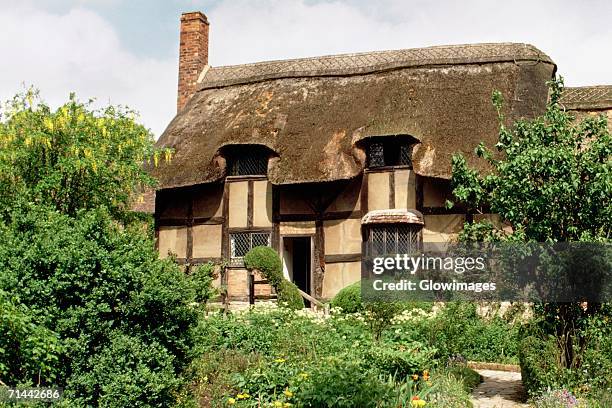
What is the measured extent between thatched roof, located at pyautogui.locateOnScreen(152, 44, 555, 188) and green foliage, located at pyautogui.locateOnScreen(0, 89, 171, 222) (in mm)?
2215

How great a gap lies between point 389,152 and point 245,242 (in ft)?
12.6

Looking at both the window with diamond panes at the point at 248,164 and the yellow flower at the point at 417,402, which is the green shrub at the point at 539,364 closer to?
the yellow flower at the point at 417,402

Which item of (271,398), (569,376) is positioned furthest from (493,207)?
(271,398)

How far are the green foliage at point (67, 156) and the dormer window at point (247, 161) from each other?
2643 millimetres

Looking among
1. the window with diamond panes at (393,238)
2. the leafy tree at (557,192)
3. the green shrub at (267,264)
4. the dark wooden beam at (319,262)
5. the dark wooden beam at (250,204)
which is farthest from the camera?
the dark wooden beam at (250,204)

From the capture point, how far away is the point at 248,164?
707 inches

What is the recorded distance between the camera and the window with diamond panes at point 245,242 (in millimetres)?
17547

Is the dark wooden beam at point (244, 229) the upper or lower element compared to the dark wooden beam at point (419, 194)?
lower

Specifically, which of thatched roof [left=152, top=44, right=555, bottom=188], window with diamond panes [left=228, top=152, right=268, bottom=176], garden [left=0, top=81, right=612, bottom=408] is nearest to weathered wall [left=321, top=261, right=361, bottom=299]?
thatched roof [left=152, top=44, right=555, bottom=188]

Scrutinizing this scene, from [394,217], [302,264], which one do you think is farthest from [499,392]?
[302,264]

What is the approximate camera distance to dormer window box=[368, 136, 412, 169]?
16.7 metres

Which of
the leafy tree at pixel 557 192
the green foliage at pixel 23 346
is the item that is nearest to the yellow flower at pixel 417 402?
the leafy tree at pixel 557 192

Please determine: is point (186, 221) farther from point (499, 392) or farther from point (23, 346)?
point (23, 346)

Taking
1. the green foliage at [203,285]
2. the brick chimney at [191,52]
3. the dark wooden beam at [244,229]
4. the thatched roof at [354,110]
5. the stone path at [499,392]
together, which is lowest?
the stone path at [499,392]
